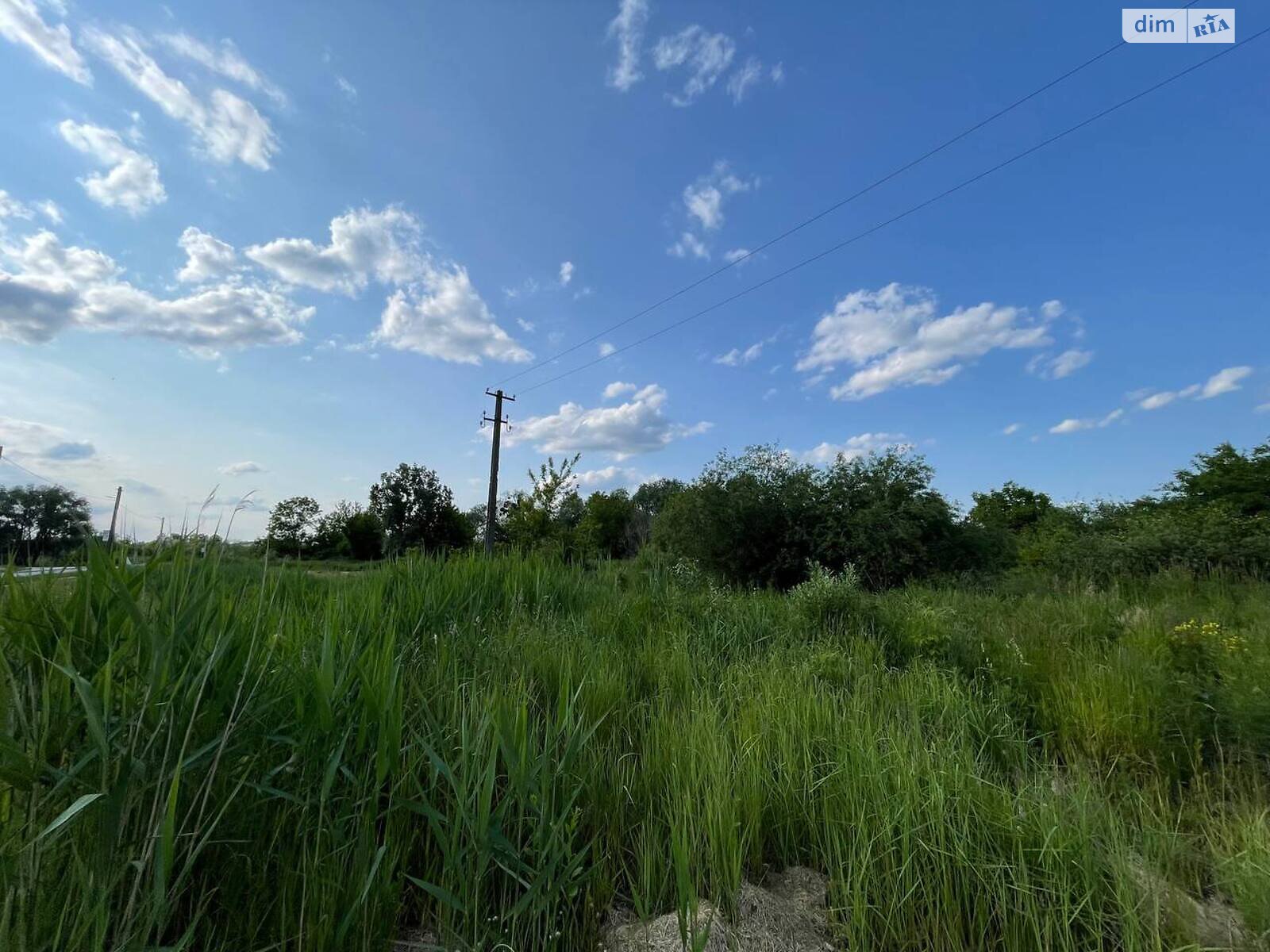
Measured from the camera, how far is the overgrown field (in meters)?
1.24

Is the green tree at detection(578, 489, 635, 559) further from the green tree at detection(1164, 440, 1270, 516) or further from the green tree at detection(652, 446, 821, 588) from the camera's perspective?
the green tree at detection(1164, 440, 1270, 516)

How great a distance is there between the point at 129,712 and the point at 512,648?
2.36 meters

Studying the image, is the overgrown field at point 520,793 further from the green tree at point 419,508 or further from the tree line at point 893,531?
the green tree at point 419,508

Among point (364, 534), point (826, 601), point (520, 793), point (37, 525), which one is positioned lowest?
point (520, 793)

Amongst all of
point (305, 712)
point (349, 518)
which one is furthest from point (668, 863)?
point (349, 518)

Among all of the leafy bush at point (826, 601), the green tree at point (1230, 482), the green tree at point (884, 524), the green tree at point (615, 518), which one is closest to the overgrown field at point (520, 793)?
the leafy bush at point (826, 601)

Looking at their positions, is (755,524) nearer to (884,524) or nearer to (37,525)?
(884,524)

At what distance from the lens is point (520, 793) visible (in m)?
1.61

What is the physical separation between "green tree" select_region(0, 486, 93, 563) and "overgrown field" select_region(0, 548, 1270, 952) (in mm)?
258

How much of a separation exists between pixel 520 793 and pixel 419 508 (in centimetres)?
5290

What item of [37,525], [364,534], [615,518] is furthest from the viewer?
[615,518]

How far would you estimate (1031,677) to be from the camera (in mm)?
4008

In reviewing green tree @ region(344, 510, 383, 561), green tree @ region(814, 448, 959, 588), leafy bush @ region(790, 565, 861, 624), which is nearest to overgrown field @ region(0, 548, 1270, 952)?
leafy bush @ region(790, 565, 861, 624)

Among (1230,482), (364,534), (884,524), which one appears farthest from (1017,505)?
(364,534)
